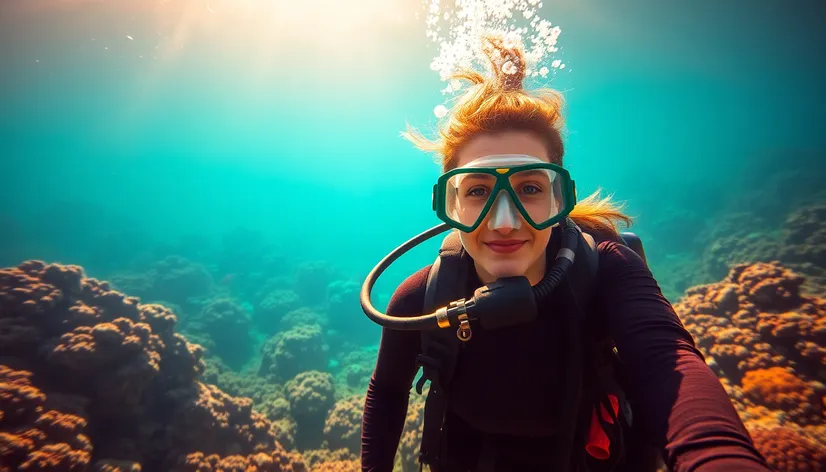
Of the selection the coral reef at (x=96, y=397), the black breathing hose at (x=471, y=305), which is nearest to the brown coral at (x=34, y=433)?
the coral reef at (x=96, y=397)

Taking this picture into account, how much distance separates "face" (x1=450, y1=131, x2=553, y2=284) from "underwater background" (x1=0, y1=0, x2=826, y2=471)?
877mm

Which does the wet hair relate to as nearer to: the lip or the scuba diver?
the scuba diver

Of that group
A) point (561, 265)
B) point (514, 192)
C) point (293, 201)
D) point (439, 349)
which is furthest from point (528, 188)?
point (293, 201)

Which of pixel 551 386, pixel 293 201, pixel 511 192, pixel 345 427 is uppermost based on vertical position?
pixel 293 201

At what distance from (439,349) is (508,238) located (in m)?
0.75

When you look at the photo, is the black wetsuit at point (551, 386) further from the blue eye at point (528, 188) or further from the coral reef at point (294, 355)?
the coral reef at point (294, 355)

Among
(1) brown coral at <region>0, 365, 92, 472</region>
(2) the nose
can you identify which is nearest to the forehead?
(2) the nose

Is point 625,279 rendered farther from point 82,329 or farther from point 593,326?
point 82,329

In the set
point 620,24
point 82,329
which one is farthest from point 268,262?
point 620,24

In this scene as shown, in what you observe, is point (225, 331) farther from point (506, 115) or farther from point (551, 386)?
point (506, 115)

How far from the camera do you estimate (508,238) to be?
1.54 m

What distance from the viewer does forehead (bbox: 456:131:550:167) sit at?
173 centimetres

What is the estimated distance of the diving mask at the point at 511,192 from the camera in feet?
5.14

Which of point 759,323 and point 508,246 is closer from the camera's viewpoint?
point 508,246
